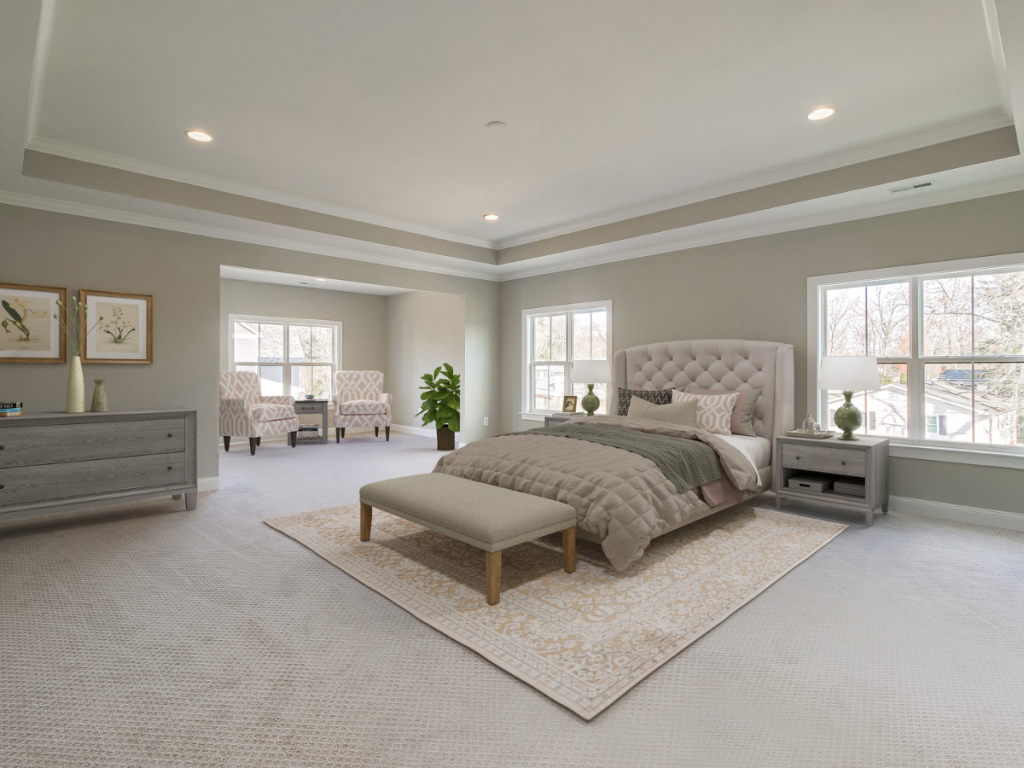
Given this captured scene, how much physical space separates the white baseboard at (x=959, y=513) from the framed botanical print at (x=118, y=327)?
605 centimetres

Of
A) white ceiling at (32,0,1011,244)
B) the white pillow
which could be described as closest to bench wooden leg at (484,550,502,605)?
white ceiling at (32,0,1011,244)

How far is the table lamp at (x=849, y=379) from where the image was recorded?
3.88 m

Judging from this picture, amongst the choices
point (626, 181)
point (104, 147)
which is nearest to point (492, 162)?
point (626, 181)

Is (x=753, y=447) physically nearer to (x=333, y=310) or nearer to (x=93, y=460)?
(x=93, y=460)

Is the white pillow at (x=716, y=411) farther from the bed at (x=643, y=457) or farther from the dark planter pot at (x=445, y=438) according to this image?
the dark planter pot at (x=445, y=438)

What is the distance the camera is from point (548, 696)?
6.02ft

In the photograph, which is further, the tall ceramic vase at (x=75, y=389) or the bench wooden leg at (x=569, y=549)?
the tall ceramic vase at (x=75, y=389)

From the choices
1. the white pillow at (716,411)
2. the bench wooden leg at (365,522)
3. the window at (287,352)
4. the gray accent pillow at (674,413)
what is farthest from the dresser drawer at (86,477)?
the window at (287,352)

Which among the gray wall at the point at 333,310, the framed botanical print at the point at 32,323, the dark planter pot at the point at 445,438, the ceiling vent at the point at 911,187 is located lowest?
the dark planter pot at the point at 445,438

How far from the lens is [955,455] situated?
153 inches

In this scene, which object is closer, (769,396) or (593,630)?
(593,630)

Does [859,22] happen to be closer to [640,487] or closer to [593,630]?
[640,487]

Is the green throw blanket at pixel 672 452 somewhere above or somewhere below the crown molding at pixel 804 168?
below

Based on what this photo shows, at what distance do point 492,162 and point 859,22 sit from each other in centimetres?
232
